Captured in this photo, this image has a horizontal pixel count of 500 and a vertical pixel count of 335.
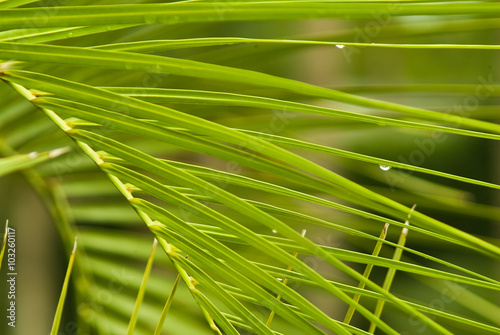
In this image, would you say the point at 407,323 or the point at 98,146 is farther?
the point at 407,323

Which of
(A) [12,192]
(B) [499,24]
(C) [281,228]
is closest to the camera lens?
(C) [281,228]

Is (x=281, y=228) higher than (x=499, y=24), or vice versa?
(x=499, y=24)

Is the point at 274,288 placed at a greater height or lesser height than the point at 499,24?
lesser

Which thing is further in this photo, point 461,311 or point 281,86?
point 461,311

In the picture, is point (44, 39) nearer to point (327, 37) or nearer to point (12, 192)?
point (327, 37)

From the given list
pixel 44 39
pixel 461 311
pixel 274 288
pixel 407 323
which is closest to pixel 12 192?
pixel 44 39

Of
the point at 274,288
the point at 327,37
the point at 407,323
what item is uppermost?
the point at 327,37

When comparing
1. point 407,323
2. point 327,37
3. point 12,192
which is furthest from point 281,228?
point 407,323

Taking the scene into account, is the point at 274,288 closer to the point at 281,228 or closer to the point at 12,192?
the point at 281,228

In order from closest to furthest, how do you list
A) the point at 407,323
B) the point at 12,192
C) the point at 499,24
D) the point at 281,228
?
the point at 281,228 < the point at 499,24 < the point at 12,192 < the point at 407,323
